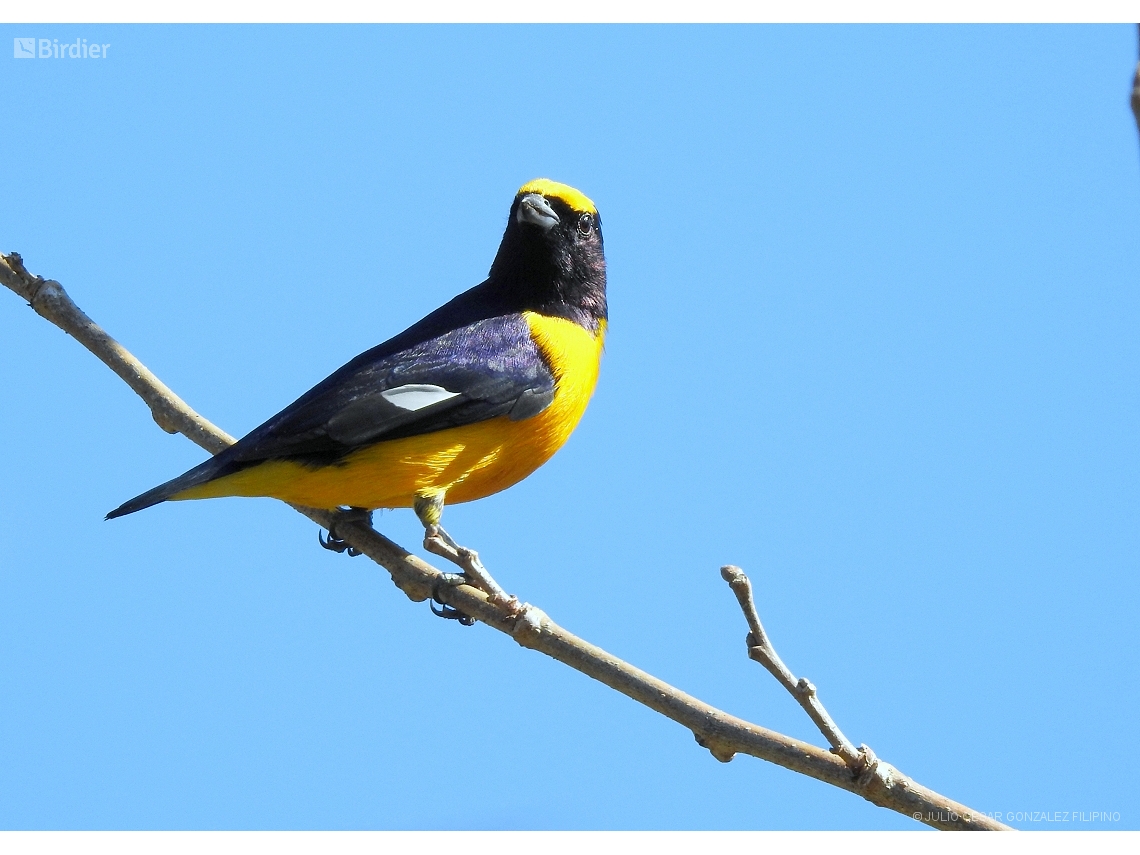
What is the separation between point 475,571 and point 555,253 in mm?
3046

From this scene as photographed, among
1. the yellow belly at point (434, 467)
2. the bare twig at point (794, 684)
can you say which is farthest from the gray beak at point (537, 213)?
the bare twig at point (794, 684)

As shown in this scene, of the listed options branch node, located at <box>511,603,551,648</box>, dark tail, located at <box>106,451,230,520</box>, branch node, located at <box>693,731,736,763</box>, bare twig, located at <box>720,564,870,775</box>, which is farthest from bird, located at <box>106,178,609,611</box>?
bare twig, located at <box>720,564,870,775</box>

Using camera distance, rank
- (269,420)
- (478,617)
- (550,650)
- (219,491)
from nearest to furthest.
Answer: (550,650)
(478,617)
(219,491)
(269,420)

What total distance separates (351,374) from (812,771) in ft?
10.8

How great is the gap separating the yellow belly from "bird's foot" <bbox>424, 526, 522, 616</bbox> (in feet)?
3.85

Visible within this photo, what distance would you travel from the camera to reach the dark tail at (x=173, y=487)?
18.6 feet

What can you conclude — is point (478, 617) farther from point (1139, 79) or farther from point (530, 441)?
point (1139, 79)

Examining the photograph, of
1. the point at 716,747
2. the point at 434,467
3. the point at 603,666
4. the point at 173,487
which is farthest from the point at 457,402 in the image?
the point at 716,747

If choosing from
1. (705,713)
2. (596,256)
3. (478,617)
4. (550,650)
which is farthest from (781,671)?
(596,256)

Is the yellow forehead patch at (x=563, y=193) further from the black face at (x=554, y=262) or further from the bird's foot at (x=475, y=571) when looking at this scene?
the bird's foot at (x=475, y=571)

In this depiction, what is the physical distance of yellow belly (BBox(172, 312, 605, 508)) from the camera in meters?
5.90

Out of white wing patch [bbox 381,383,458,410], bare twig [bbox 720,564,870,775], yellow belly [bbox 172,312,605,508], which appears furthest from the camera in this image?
white wing patch [bbox 381,383,458,410]

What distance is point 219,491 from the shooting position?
5859 millimetres

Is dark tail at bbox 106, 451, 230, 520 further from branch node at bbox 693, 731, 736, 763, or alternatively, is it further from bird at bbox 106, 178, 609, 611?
branch node at bbox 693, 731, 736, 763
